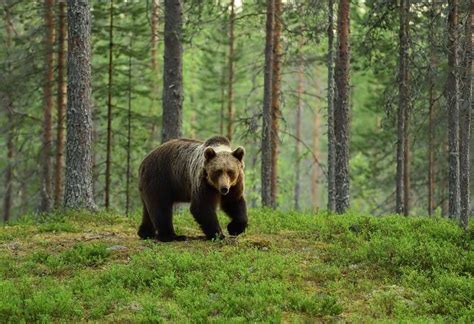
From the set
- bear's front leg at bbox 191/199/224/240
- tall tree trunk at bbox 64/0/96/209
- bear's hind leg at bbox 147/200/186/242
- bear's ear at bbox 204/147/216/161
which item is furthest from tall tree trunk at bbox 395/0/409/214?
tall tree trunk at bbox 64/0/96/209

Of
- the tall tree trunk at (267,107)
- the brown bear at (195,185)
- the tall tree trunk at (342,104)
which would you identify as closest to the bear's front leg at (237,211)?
the brown bear at (195,185)

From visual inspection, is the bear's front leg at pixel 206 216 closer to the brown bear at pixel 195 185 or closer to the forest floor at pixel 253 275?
the brown bear at pixel 195 185

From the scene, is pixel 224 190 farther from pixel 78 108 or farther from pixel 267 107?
pixel 267 107

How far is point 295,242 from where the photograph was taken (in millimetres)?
12008

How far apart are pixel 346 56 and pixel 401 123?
139 inches

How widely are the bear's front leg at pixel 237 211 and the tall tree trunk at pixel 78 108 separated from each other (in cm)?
517

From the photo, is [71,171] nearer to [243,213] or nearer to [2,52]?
[243,213]

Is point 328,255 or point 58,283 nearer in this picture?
point 58,283

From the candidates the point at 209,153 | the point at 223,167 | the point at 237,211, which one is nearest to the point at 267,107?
the point at 237,211

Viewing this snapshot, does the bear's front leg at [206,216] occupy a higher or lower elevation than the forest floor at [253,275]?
higher

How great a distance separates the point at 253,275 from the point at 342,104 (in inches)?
332

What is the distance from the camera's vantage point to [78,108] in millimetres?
15500

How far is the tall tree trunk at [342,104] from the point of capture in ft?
54.6

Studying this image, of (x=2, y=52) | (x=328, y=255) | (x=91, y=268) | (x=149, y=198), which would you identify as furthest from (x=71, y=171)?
(x=2, y=52)
